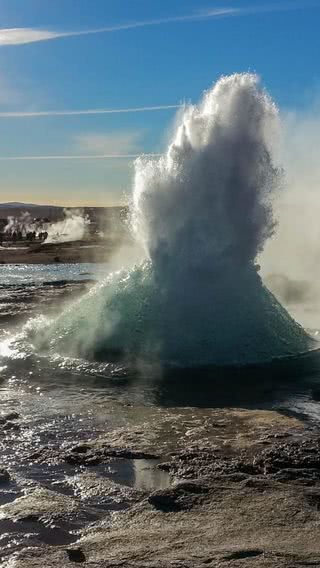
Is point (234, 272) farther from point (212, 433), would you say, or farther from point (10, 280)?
point (10, 280)

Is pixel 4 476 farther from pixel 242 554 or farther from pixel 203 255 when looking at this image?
pixel 203 255

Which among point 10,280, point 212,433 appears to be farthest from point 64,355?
point 10,280

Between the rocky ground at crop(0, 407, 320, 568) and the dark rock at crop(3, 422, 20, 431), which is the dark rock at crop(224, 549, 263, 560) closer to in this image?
the rocky ground at crop(0, 407, 320, 568)

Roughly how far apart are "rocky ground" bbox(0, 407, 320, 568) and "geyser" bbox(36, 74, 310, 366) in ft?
12.5

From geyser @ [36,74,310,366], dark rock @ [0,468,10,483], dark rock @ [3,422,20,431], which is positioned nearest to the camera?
dark rock @ [0,468,10,483]

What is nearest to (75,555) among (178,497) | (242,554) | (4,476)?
(242,554)

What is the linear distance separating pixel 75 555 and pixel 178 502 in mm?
1001

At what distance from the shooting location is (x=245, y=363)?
385 inches

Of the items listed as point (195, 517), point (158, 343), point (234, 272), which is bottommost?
point (195, 517)

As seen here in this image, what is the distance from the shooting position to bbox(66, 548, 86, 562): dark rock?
12.0ft

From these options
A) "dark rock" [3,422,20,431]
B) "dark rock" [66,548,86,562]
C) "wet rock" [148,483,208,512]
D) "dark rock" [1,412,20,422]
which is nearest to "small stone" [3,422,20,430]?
"dark rock" [3,422,20,431]

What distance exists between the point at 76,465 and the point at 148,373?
3.82m

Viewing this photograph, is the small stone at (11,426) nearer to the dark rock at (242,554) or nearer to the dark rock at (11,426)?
the dark rock at (11,426)

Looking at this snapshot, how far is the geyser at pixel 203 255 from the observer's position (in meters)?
10.3
